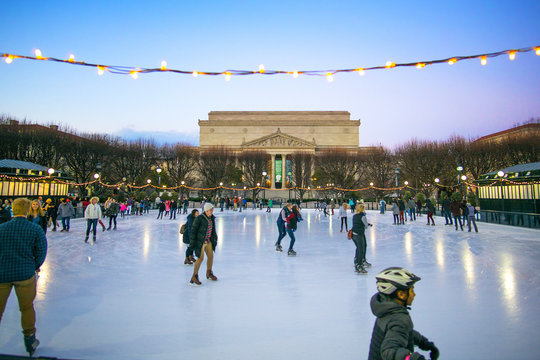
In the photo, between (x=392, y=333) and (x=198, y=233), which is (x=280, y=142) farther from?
(x=392, y=333)

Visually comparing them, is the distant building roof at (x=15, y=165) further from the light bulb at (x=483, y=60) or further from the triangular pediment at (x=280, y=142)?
the triangular pediment at (x=280, y=142)

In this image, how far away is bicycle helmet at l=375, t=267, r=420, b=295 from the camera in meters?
1.96

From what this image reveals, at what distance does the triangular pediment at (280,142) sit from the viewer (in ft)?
207

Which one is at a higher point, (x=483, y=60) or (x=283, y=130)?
(x=283, y=130)

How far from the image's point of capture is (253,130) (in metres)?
69.1

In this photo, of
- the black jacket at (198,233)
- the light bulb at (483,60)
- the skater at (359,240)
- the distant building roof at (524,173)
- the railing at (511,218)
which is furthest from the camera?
the distant building roof at (524,173)

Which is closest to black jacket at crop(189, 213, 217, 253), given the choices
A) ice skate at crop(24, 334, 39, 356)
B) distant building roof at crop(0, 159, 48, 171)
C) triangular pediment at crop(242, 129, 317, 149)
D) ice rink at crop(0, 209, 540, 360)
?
ice rink at crop(0, 209, 540, 360)

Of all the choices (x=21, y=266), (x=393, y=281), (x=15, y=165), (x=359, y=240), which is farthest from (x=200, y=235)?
(x=15, y=165)

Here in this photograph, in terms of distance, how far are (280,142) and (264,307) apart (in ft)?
195

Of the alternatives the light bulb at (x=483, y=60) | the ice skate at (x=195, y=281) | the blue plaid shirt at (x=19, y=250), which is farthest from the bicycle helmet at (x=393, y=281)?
→ the light bulb at (x=483, y=60)

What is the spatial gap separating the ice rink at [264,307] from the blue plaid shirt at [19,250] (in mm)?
792

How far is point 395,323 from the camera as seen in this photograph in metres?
1.80

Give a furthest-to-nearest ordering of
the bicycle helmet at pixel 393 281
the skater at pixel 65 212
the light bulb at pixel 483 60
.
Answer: the skater at pixel 65 212 → the light bulb at pixel 483 60 → the bicycle helmet at pixel 393 281

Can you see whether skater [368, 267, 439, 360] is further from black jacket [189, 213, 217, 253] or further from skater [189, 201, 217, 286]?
black jacket [189, 213, 217, 253]
